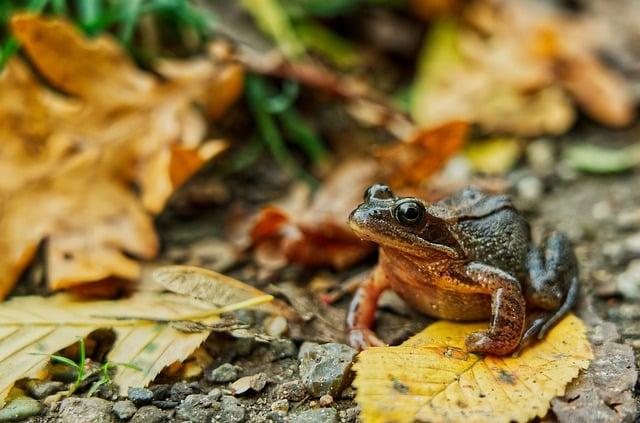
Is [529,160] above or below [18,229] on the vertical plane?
below

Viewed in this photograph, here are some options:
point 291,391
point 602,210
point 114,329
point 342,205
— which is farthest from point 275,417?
point 602,210

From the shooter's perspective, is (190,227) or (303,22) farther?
(303,22)

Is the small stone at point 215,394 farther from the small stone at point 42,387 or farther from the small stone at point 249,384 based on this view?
the small stone at point 42,387

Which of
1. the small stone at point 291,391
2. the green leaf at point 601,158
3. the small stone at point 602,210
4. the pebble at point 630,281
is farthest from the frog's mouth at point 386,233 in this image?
the green leaf at point 601,158

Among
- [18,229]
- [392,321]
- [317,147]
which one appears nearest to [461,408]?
[392,321]

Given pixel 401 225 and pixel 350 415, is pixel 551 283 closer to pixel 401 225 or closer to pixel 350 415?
pixel 401 225

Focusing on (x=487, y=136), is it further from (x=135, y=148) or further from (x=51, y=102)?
(x=51, y=102)
